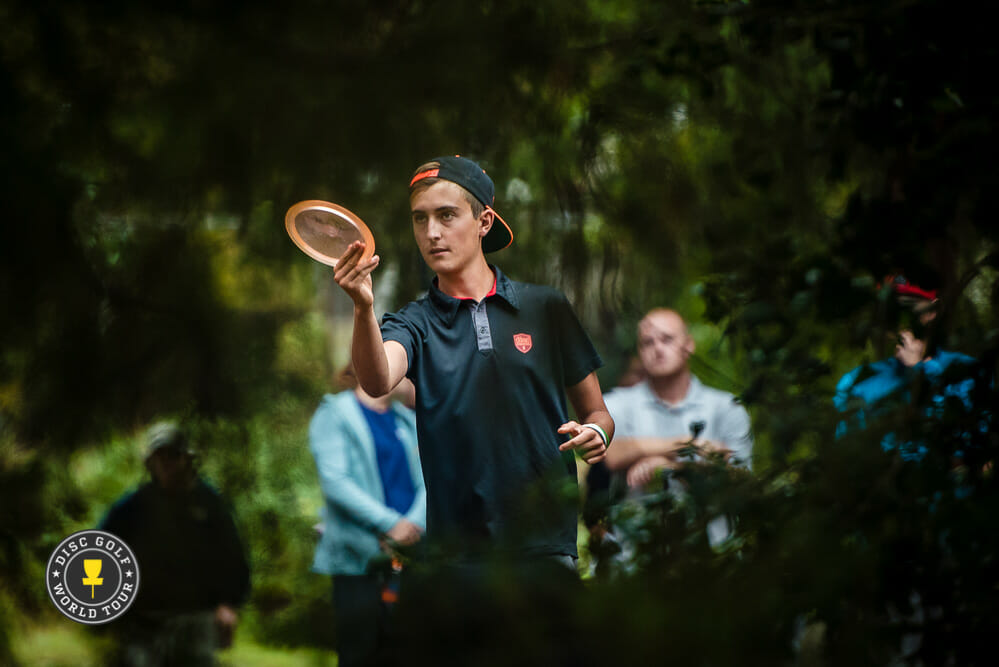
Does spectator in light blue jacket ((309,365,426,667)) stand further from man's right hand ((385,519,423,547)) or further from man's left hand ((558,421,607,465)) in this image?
man's left hand ((558,421,607,465))

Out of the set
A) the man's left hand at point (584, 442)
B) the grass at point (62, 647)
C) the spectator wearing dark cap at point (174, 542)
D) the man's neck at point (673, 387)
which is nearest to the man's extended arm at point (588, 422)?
the man's left hand at point (584, 442)

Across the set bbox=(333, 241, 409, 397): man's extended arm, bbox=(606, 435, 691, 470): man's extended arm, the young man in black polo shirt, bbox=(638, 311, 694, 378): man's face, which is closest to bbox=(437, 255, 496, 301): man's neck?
the young man in black polo shirt

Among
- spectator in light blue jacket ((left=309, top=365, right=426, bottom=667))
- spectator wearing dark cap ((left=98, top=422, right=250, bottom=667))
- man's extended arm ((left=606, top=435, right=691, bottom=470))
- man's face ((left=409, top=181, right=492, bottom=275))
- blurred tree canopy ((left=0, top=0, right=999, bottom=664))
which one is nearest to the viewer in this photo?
blurred tree canopy ((left=0, top=0, right=999, bottom=664))

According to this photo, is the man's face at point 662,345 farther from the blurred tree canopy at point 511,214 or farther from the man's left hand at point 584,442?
the man's left hand at point 584,442

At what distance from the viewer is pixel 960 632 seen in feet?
4.53

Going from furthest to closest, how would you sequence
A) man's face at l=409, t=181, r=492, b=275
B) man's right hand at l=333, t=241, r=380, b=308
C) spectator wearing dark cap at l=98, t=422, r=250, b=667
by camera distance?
spectator wearing dark cap at l=98, t=422, r=250, b=667
man's face at l=409, t=181, r=492, b=275
man's right hand at l=333, t=241, r=380, b=308

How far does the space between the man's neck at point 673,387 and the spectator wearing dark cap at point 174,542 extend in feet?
3.59

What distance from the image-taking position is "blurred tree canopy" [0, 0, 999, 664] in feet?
4.91

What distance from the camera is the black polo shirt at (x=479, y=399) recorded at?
1575mm

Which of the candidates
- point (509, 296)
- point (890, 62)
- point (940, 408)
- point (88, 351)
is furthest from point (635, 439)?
point (88, 351)

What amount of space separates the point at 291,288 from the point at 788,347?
1.28 m

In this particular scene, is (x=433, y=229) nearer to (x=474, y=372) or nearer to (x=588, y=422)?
(x=474, y=372)

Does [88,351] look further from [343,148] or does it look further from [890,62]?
[890,62]

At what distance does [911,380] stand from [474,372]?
2.49ft
